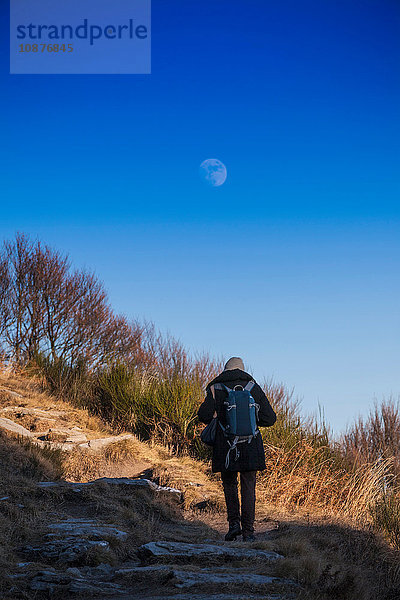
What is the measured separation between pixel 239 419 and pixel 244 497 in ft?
2.76

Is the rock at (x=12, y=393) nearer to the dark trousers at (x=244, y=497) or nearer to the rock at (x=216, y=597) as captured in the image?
the dark trousers at (x=244, y=497)

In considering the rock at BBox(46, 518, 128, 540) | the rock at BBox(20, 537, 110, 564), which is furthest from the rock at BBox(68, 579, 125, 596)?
the rock at BBox(46, 518, 128, 540)

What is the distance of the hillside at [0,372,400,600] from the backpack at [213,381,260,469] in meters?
0.98

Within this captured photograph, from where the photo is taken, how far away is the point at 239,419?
5.82 metres

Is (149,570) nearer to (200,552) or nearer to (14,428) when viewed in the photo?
(200,552)

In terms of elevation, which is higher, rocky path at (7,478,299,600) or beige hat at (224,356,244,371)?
beige hat at (224,356,244,371)

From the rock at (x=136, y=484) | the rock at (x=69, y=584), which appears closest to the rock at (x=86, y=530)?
the rock at (x=69, y=584)

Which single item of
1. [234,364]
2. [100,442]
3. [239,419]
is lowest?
[100,442]

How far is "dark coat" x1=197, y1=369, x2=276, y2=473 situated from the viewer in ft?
19.2

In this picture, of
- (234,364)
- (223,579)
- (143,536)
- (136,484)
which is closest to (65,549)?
(143,536)

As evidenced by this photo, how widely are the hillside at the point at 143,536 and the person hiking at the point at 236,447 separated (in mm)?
414

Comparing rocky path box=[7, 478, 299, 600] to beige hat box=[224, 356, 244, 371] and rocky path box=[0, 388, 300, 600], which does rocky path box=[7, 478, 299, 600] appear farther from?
beige hat box=[224, 356, 244, 371]

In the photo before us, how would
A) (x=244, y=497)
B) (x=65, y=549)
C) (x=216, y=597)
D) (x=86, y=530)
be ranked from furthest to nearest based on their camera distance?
(x=244, y=497)
(x=86, y=530)
(x=65, y=549)
(x=216, y=597)

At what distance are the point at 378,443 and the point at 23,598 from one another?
16.4 m
